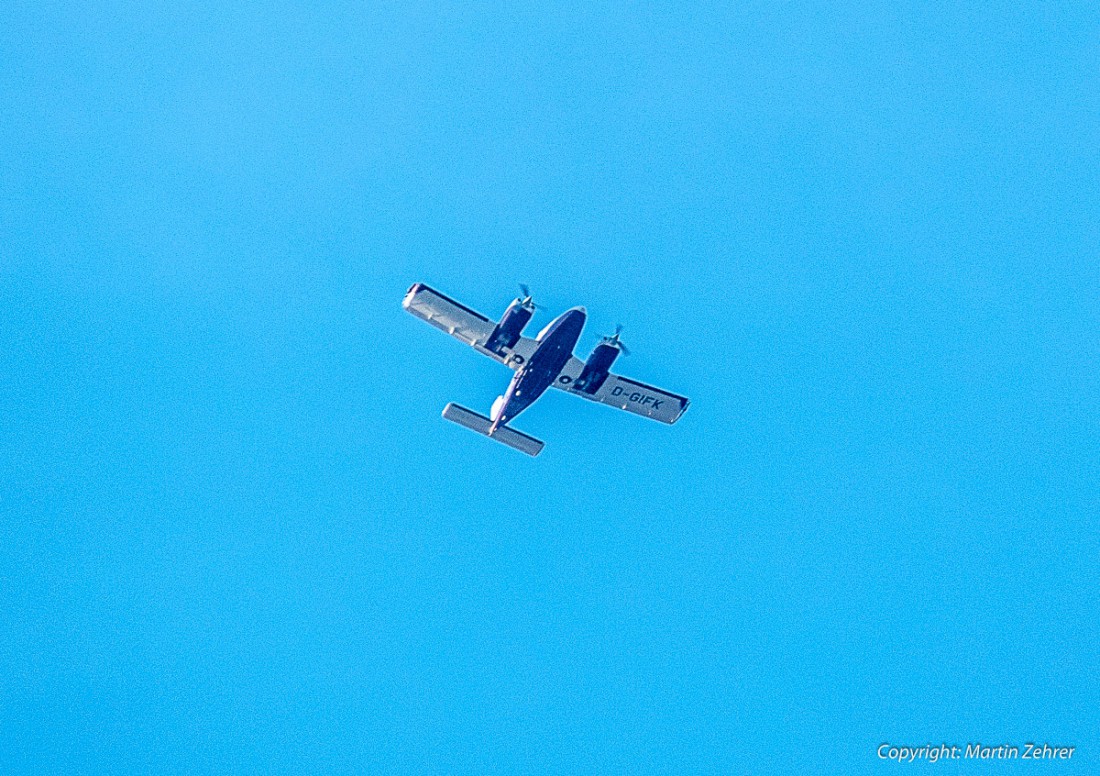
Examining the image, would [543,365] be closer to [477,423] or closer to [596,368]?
[596,368]

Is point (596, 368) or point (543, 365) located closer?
point (543, 365)

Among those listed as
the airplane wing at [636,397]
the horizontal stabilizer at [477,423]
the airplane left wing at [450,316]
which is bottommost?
the horizontal stabilizer at [477,423]

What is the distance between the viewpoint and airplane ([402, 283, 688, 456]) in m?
35.1

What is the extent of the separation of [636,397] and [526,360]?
236 inches

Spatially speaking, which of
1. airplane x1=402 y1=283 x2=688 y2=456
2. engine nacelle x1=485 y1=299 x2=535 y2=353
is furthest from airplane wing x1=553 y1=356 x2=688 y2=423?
engine nacelle x1=485 y1=299 x2=535 y2=353

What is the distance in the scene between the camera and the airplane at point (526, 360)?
35062mm

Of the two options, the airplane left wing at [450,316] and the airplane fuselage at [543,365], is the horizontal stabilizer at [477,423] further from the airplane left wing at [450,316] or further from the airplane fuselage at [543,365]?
the airplane left wing at [450,316]

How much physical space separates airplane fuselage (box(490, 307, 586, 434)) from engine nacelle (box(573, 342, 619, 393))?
1422 millimetres

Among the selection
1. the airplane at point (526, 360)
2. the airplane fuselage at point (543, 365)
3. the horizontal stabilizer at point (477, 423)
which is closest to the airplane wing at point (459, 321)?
the airplane at point (526, 360)

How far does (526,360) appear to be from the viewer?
36438 mm

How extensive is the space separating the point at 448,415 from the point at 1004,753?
86.6 ft

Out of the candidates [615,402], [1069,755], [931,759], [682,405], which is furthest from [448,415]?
[1069,755]

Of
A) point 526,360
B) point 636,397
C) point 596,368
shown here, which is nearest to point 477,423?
point 526,360

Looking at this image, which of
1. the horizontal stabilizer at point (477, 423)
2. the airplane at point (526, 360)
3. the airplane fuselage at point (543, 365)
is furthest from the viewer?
the horizontal stabilizer at point (477, 423)
